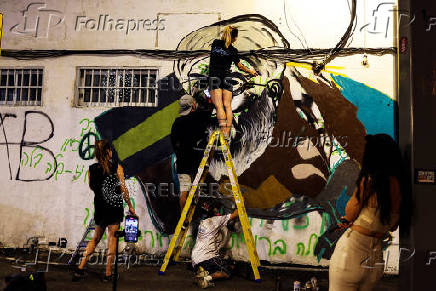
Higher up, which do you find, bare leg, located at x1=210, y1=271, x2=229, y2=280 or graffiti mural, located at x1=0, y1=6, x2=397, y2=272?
Answer: graffiti mural, located at x1=0, y1=6, x2=397, y2=272

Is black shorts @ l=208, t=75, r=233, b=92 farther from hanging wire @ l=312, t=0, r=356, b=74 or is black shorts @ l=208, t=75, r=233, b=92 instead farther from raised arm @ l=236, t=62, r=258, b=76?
hanging wire @ l=312, t=0, r=356, b=74

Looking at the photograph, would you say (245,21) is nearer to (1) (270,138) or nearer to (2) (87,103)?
(1) (270,138)

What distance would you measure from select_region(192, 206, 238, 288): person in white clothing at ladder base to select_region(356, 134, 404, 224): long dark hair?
9.68 ft

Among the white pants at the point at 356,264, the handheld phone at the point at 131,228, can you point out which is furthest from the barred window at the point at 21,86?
the white pants at the point at 356,264

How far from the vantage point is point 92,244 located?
6488mm

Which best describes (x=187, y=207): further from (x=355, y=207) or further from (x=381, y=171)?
(x=381, y=171)

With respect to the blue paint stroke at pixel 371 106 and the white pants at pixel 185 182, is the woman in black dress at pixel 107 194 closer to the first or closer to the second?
the white pants at pixel 185 182

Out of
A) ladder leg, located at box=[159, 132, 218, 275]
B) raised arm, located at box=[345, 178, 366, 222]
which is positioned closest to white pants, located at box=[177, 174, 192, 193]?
ladder leg, located at box=[159, 132, 218, 275]

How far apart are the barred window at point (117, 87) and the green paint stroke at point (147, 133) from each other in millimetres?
305

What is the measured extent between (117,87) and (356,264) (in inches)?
209

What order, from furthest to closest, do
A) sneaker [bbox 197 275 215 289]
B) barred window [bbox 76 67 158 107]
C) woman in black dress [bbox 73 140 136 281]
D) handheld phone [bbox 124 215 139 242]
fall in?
barred window [bbox 76 67 158 107] < woman in black dress [bbox 73 140 136 281] < sneaker [bbox 197 275 215 289] < handheld phone [bbox 124 215 139 242]

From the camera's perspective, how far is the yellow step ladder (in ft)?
20.7

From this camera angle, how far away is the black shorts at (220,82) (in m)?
7.16

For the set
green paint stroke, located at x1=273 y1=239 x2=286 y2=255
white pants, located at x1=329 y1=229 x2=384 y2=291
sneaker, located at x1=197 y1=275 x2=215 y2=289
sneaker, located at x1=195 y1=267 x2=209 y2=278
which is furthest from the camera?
green paint stroke, located at x1=273 y1=239 x2=286 y2=255
